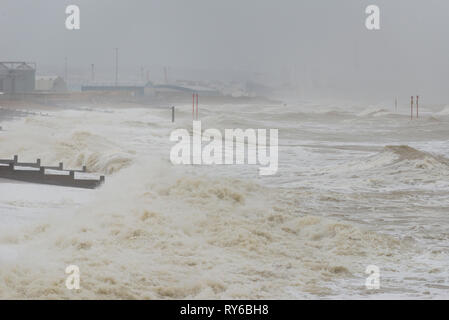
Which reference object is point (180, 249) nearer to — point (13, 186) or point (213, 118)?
point (13, 186)

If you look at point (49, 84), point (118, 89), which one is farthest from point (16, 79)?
point (118, 89)

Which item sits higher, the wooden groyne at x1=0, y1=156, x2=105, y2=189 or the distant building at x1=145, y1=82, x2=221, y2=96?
the distant building at x1=145, y1=82, x2=221, y2=96

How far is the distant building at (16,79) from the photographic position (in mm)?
69000

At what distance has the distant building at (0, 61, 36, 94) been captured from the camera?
2717 inches

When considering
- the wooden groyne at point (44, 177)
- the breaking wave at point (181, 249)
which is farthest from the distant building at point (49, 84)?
the breaking wave at point (181, 249)

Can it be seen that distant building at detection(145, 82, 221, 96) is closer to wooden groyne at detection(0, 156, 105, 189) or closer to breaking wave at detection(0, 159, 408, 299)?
wooden groyne at detection(0, 156, 105, 189)

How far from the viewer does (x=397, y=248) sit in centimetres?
1134

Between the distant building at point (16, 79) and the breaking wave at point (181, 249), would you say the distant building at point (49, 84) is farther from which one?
the breaking wave at point (181, 249)

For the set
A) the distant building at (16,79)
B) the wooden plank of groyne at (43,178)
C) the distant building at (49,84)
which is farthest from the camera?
the distant building at (49,84)

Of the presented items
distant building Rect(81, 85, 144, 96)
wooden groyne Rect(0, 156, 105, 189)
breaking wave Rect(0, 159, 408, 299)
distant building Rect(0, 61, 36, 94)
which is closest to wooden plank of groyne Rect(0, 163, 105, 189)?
wooden groyne Rect(0, 156, 105, 189)

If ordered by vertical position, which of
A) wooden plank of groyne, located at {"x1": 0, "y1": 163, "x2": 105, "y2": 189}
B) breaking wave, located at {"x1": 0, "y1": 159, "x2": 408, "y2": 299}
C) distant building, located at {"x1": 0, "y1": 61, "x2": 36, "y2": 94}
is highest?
distant building, located at {"x1": 0, "y1": 61, "x2": 36, "y2": 94}

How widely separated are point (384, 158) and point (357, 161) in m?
0.86

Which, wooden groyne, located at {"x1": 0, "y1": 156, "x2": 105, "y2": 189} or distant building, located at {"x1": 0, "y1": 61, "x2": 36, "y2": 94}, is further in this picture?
distant building, located at {"x1": 0, "y1": 61, "x2": 36, "y2": 94}
